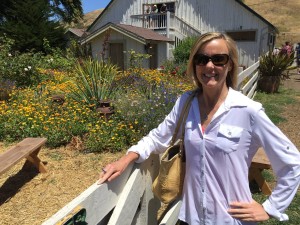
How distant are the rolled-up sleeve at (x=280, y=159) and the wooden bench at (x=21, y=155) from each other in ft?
9.65

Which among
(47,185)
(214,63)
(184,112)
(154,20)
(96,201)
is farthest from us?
(154,20)

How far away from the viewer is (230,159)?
1588 millimetres

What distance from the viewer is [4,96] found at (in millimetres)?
8242

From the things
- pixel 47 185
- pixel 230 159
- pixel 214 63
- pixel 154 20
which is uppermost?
pixel 154 20

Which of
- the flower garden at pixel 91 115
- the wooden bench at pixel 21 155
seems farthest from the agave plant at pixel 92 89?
the wooden bench at pixel 21 155

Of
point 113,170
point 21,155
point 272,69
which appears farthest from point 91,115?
point 272,69

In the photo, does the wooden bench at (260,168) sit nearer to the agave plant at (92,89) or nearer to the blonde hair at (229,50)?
the blonde hair at (229,50)

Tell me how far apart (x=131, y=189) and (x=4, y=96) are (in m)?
7.63

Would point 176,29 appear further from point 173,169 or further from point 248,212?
point 248,212

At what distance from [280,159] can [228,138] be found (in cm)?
27

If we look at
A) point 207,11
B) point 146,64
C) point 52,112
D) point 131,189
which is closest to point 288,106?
point 52,112

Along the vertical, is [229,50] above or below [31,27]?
below

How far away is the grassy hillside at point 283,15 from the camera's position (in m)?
50.0

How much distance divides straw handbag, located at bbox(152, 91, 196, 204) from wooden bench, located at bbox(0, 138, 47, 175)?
7.58 feet
